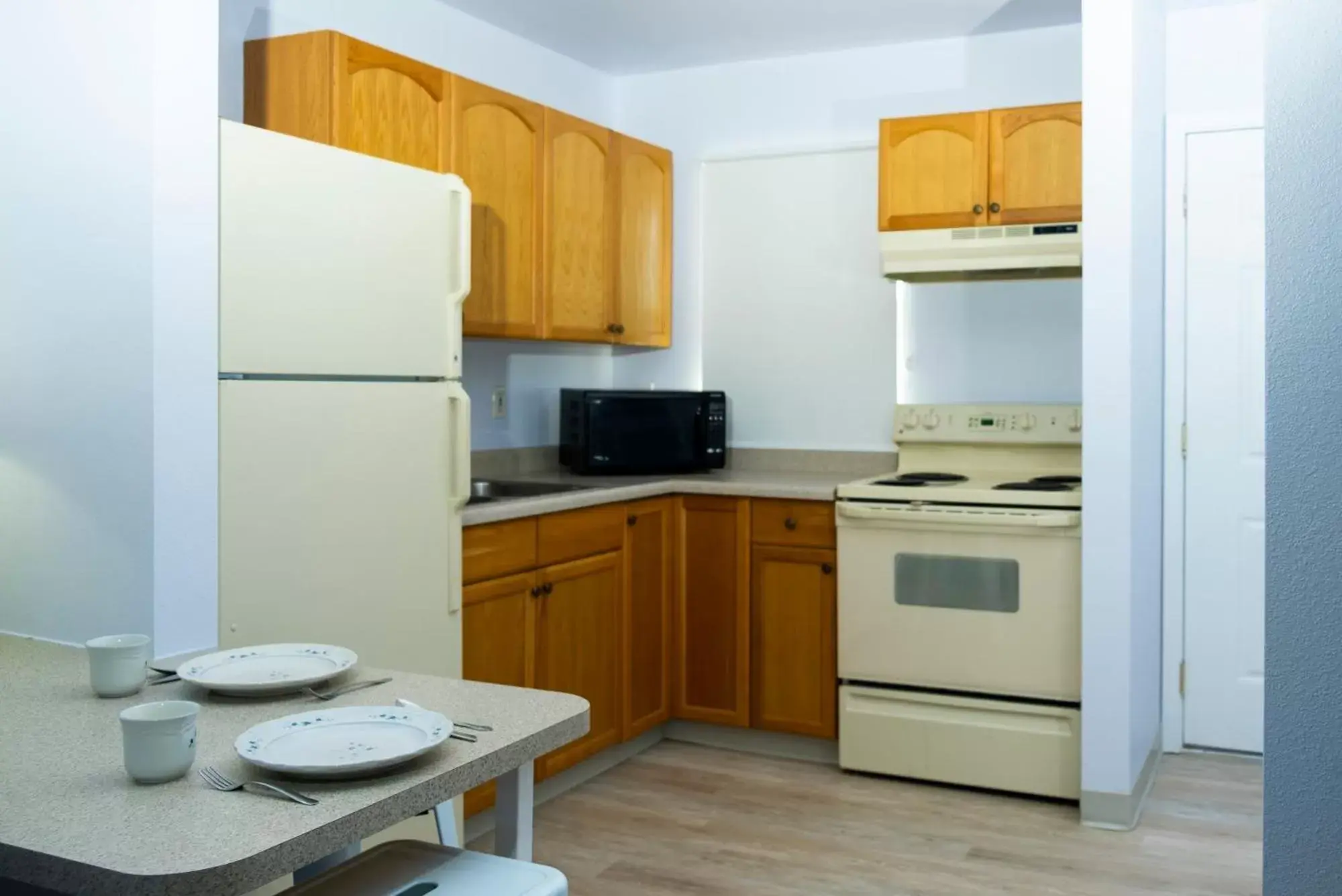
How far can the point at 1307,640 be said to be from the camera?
141 cm

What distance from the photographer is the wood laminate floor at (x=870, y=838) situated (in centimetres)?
291

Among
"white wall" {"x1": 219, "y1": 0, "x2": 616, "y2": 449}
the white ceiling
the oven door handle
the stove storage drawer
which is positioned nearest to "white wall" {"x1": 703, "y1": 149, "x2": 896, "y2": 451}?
the white ceiling

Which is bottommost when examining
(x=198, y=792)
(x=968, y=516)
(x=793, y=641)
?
(x=793, y=641)

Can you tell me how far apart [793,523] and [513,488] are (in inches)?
34.7

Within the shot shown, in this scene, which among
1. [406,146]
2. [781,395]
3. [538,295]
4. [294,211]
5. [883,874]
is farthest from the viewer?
[781,395]

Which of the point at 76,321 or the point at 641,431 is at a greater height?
the point at 76,321

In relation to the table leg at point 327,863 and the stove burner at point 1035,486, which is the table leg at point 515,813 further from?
the stove burner at point 1035,486

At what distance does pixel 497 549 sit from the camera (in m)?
3.16

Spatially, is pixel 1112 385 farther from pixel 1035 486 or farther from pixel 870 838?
pixel 870 838

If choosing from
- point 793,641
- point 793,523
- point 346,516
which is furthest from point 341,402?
point 793,641

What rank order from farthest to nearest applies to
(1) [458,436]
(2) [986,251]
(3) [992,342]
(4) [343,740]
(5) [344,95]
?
1. (3) [992,342]
2. (2) [986,251]
3. (5) [344,95]
4. (1) [458,436]
5. (4) [343,740]

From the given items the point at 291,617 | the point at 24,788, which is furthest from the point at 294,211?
the point at 24,788

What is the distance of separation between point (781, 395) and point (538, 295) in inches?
45.9

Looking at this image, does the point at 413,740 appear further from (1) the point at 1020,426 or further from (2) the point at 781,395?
(2) the point at 781,395
